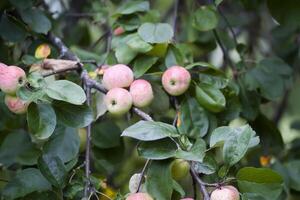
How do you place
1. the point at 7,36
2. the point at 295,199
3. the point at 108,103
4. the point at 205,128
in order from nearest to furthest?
the point at 108,103 → the point at 205,128 → the point at 7,36 → the point at 295,199

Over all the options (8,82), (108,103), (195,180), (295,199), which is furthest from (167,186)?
(295,199)

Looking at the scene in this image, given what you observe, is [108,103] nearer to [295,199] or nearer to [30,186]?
[30,186]

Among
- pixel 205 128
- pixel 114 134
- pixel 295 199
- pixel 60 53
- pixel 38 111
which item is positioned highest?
pixel 38 111

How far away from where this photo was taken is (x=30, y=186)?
1074 millimetres

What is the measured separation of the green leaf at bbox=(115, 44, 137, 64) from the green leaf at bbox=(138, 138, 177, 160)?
1.12 ft

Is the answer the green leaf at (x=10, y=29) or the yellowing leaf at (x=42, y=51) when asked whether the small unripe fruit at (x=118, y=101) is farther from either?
the green leaf at (x=10, y=29)

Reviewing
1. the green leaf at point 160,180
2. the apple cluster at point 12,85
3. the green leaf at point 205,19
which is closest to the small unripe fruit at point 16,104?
the apple cluster at point 12,85

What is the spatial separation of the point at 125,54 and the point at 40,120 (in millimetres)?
339

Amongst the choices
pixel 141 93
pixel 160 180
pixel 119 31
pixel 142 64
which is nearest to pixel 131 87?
pixel 141 93

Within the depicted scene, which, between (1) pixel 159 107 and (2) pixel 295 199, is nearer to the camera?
(1) pixel 159 107

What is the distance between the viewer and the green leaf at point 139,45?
123cm

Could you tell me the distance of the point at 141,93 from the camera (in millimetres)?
1091

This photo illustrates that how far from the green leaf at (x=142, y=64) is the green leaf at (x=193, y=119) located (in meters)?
0.11

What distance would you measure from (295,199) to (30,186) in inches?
34.9
